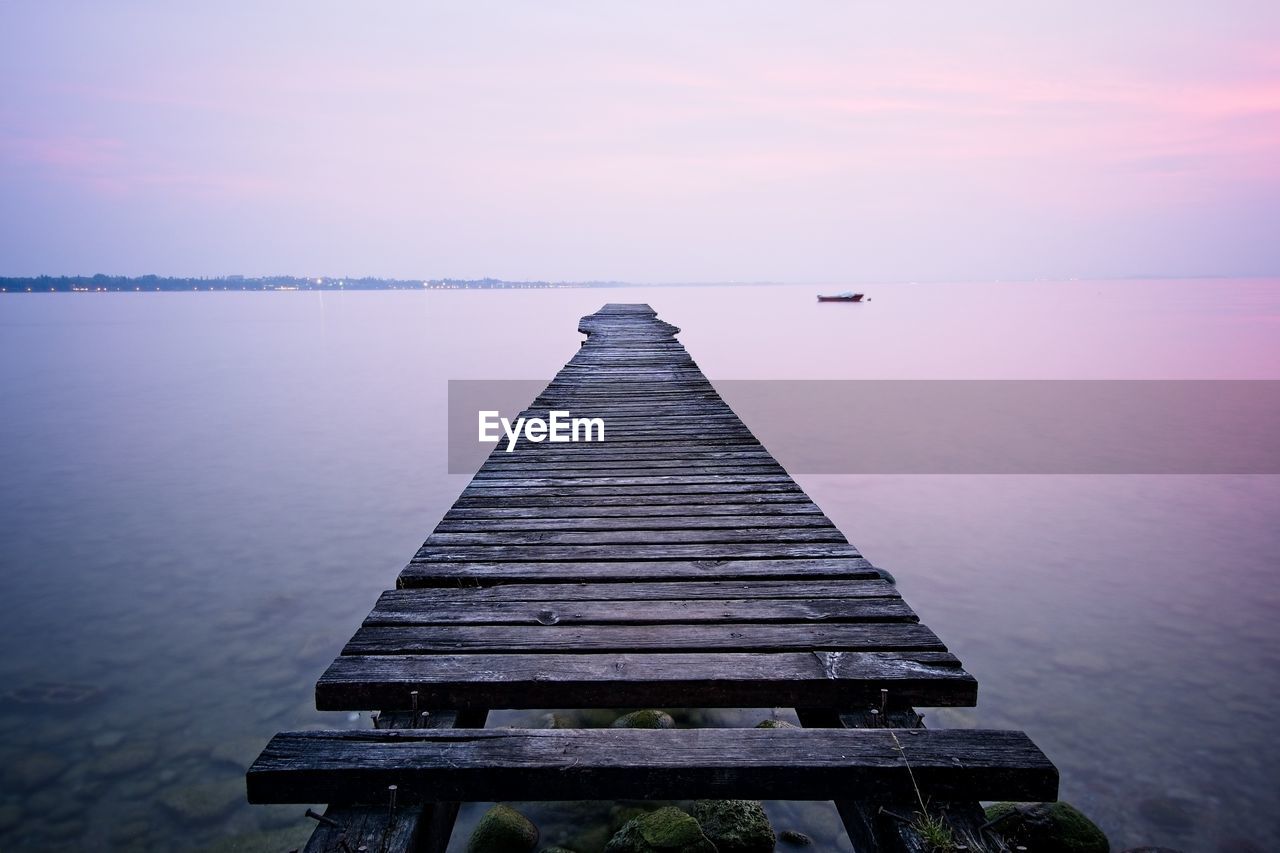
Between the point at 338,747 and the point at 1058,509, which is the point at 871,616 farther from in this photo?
the point at 1058,509

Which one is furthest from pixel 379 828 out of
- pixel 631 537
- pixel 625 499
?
pixel 625 499

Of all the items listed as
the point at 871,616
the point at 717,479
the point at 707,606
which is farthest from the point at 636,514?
the point at 871,616

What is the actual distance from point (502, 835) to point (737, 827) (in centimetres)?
132

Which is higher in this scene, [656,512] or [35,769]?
[656,512]

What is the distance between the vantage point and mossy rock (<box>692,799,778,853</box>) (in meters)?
4.07

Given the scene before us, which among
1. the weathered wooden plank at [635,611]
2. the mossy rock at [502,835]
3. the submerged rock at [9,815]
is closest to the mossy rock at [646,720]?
the mossy rock at [502,835]

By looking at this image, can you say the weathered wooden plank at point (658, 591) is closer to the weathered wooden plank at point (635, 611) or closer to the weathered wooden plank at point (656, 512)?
the weathered wooden plank at point (635, 611)

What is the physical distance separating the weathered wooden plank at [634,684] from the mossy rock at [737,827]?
61.9 inches

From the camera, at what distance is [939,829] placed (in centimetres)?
220

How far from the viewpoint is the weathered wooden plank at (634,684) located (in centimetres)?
276

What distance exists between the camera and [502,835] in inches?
164

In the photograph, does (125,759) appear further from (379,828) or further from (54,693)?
(379,828)

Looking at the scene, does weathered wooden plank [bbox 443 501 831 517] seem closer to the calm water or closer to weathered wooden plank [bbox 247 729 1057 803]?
the calm water

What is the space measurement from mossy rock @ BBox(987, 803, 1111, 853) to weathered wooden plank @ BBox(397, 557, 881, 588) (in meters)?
1.54
